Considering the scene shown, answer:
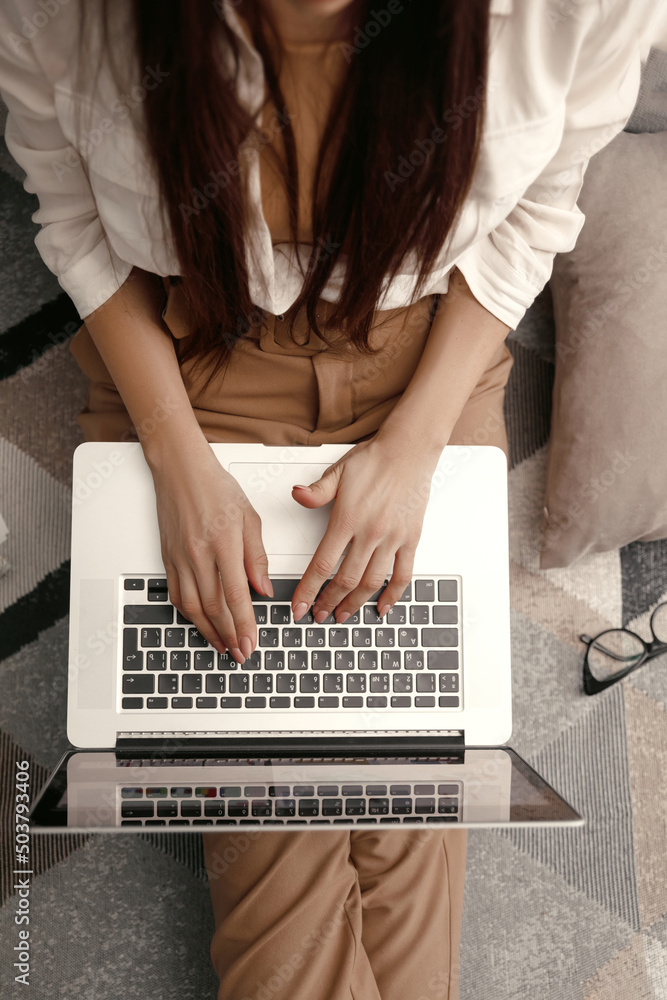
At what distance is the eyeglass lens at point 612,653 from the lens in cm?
100

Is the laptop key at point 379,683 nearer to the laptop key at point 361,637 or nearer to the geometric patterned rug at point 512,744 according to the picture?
the laptop key at point 361,637

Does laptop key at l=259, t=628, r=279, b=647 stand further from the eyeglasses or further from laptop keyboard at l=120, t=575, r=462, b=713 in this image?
the eyeglasses

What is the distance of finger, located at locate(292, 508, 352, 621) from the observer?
66cm

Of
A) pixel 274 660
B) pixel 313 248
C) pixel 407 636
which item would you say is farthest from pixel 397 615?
pixel 313 248

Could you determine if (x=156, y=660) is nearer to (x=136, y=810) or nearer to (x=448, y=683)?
(x=136, y=810)

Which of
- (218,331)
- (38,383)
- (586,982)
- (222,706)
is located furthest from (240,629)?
(586,982)

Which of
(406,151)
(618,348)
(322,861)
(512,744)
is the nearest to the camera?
(406,151)

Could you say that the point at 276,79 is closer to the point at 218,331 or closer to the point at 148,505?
the point at 218,331

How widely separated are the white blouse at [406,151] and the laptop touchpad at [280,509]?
164mm

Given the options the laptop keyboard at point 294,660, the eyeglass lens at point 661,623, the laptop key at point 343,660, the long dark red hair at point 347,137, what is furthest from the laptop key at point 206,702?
the eyeglass lens at point 661,623

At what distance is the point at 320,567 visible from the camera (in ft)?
2.16

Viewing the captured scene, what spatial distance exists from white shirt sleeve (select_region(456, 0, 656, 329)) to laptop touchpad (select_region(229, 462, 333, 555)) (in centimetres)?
28

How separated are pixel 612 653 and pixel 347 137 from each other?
81 centimetres

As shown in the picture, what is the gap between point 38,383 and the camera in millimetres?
1009
